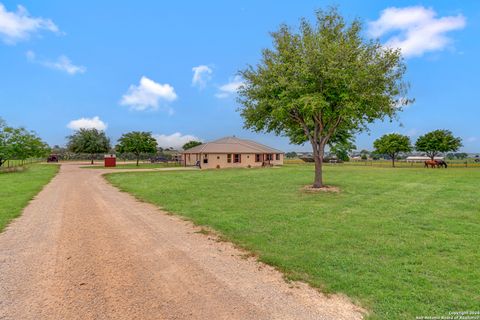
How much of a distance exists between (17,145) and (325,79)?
3377cm

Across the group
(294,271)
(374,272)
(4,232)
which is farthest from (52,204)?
(374,272)

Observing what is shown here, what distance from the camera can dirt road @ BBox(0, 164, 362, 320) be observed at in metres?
3.73

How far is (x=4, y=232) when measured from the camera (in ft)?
25.0

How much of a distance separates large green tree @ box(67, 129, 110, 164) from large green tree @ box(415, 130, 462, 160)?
59601mm

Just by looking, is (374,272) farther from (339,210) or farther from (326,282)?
(339,210)

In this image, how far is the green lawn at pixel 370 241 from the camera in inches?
164

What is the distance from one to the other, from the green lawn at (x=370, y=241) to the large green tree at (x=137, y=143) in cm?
3660

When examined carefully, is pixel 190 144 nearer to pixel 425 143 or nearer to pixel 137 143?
pixel 137 143

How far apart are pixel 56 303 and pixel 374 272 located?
4880 mm

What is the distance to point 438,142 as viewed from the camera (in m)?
51.6

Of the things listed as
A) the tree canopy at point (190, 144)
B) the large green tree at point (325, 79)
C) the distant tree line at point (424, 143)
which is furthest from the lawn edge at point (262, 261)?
the tree canopy at point (190, 144)

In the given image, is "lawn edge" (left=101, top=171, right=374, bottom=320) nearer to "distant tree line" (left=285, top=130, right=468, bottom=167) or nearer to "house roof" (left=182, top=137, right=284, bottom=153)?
"house roof" (left=182, top=137, right=284, bottom=153)

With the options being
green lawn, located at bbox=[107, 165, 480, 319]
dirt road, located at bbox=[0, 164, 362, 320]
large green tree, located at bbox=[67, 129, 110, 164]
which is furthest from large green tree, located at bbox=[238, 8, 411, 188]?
large green tree, located at bbox=[67, 129, 110, 164]

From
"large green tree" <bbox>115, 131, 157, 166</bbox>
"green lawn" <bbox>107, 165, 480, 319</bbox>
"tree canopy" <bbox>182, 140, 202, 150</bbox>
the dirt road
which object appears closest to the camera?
the dirt road
